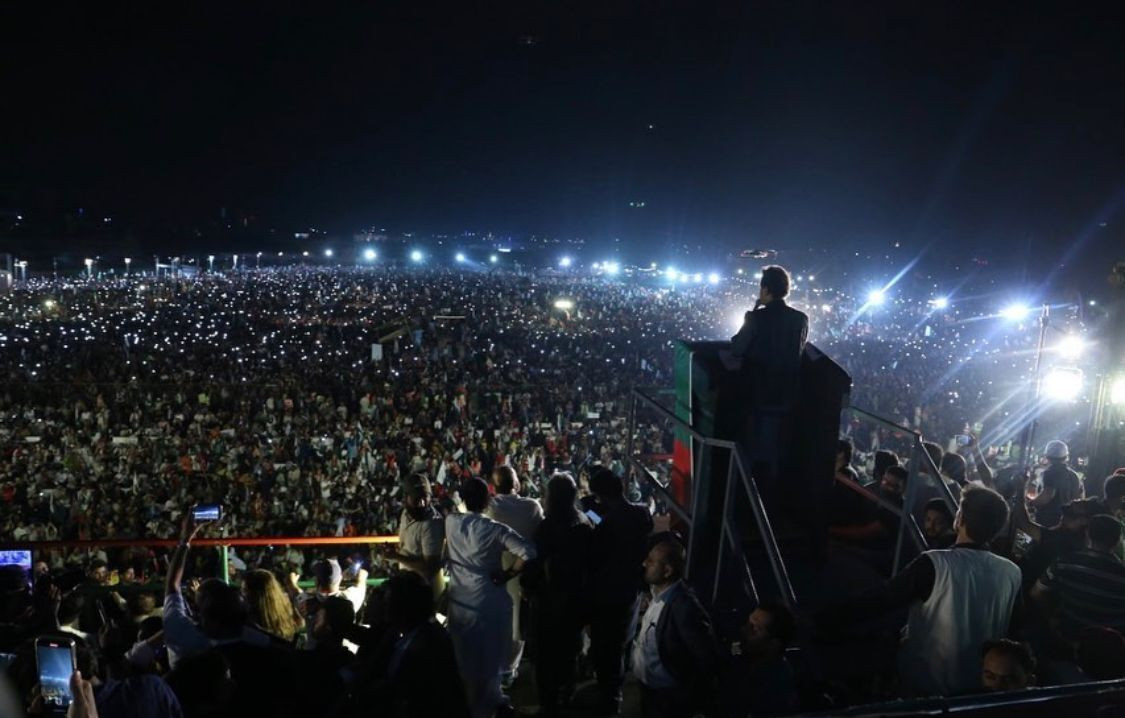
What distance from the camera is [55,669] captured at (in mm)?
2955

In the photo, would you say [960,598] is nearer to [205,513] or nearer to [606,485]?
[606,485]

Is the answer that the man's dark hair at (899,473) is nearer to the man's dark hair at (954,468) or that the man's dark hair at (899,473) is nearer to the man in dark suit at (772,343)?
the man's dark hair at (954,468)

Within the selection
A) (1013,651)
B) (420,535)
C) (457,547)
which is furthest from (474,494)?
(1013,651)

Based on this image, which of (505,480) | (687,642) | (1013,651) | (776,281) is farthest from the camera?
(505,480)

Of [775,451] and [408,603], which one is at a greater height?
[775,451]

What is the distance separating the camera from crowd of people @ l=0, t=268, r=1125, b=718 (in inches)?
104

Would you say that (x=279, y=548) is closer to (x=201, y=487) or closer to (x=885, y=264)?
(x=201, y=487)

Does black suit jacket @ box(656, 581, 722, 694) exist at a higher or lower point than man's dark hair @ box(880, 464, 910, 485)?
lower

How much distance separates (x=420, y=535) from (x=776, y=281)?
91.0 inches

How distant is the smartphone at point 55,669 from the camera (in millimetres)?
2932

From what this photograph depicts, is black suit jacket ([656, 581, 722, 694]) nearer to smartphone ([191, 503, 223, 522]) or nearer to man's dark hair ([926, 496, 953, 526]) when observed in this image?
man's dark hair ([926, 496, 953, 526])

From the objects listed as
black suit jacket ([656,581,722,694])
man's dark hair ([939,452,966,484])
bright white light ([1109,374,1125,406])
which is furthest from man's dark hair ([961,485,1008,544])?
bright white light ([1109,374,1125,406])

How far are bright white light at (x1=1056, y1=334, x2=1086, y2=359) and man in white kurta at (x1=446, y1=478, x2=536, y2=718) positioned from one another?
7981 millimetres

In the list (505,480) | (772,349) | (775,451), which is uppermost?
(772,349)
